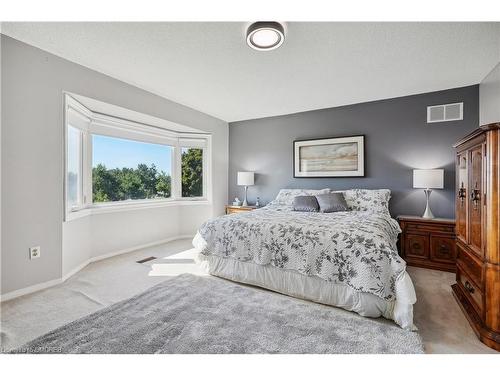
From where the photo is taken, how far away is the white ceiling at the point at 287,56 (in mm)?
2080

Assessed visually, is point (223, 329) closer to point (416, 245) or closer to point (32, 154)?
point (32, 154)

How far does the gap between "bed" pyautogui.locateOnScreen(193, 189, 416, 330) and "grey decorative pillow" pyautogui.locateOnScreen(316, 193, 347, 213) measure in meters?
0.70

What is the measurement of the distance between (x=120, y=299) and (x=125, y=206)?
1.97 metres

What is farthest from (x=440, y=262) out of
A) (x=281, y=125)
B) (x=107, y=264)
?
(x=107, y=264)

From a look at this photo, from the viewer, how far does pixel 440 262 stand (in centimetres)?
309

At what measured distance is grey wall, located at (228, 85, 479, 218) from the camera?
341 cm

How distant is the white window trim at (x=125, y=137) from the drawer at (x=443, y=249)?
370 centimetres

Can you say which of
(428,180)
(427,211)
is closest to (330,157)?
(428,180)

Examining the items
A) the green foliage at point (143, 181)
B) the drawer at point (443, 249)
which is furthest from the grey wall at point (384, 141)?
the green foliage at point (143, 181)

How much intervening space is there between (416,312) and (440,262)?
4.71 feet

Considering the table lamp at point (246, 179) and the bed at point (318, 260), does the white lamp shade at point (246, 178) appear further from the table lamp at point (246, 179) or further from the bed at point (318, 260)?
the bed at point (318, 260)

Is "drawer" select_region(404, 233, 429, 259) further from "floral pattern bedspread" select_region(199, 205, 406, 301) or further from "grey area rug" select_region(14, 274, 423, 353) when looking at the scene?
"grey area rug" select_region(14, 274, 423, 353)
